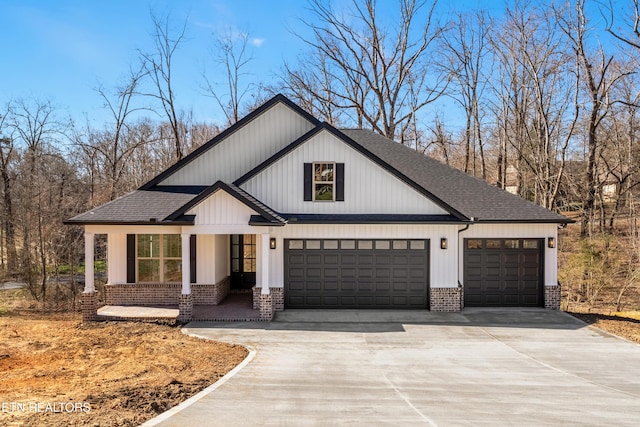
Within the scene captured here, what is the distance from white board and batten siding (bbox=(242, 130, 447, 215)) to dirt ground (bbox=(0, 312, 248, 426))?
4.87 metres

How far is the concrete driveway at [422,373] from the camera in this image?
557 cm

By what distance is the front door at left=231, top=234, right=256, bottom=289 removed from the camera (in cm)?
1460

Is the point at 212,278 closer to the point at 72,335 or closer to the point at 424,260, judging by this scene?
the point at 72,335

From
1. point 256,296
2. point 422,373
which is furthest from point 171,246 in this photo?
point 422,373

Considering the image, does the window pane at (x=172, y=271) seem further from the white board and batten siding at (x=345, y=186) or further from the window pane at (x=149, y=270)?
the white board and batten siding at (x=345, y=186)

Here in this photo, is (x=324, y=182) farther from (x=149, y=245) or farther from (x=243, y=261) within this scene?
(x=149, y=245)

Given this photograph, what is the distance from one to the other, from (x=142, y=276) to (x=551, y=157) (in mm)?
23991

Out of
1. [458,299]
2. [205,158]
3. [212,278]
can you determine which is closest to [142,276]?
[212,278]

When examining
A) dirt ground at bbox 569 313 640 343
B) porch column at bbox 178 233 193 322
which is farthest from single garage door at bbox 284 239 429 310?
dirt ground at bbox 569 313 640 343

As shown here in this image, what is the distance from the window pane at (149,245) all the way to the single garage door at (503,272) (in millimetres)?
10063

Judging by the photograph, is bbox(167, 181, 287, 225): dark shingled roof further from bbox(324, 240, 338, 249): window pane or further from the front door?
the front door

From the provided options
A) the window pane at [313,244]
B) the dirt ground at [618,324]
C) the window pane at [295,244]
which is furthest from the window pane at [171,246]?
the dirt ground at [618,324]

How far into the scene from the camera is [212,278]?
1259 centimetres

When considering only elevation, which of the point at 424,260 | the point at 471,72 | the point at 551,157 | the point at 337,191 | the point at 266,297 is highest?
the point at 471,72
